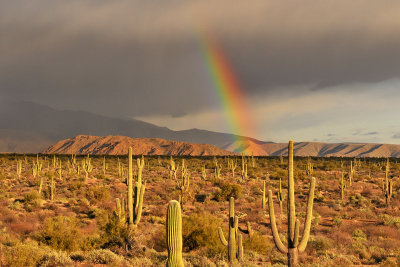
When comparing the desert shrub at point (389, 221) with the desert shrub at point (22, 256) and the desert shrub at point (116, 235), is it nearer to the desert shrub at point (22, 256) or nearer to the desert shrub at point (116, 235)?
the desert shrub at point (116, 235)

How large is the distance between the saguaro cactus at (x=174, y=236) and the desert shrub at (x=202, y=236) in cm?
533

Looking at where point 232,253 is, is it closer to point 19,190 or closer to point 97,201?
point 97,201

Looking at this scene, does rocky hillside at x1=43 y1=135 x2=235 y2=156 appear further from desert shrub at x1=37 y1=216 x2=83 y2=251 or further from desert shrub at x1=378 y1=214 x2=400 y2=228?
desert shrub at x1=37 y1=216 x2=83 y2=251

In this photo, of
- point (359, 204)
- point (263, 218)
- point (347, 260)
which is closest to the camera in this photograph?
point (347, 260)

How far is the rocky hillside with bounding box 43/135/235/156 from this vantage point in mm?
138125

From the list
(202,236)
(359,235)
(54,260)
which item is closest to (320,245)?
(359,235)

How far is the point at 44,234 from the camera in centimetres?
1170

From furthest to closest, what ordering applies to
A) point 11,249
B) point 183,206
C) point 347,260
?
point 183,206, point 347,260, point 11,249

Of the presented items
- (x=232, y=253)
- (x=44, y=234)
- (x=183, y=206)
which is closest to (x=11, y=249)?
(x=44, y=234)

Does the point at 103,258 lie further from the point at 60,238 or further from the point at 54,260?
the point at 60,238

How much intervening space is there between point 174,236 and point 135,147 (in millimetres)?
136453

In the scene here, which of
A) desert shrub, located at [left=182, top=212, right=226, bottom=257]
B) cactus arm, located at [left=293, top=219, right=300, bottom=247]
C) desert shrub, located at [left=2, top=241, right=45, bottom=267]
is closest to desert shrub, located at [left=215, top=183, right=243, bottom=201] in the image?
desert shrub, located at [left=182, top=212, right=226, bottom=257]

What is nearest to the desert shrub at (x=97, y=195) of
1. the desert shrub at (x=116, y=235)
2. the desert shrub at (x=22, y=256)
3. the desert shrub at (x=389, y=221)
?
the desert shrub at (x=116, y=235)

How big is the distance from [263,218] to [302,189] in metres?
12.6
